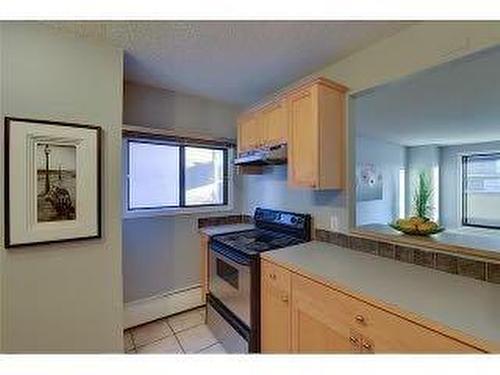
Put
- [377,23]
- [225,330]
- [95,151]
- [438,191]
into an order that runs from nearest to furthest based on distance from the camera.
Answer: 1. [377,23]
2. [95,151]
3. [225,330]
4. [438,191]

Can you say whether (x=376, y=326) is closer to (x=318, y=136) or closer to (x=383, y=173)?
(x=318, y=136)

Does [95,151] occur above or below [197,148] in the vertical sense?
below

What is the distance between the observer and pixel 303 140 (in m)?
1.89

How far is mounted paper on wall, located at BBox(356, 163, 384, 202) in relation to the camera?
183 inches

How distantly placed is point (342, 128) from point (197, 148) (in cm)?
151

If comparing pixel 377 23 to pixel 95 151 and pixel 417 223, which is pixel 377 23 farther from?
pixel 95 151

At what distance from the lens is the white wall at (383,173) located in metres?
4.81

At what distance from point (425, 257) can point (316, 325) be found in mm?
723

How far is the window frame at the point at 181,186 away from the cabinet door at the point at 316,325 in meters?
1.50

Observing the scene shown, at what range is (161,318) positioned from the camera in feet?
8.36

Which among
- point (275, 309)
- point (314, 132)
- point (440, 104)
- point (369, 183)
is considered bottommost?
point (275, 309)

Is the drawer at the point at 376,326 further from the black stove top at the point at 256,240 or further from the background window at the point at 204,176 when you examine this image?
the background window at the point at 204,176

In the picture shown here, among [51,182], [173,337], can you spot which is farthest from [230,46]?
[173,337]

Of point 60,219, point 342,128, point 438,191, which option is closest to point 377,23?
point 342,128
